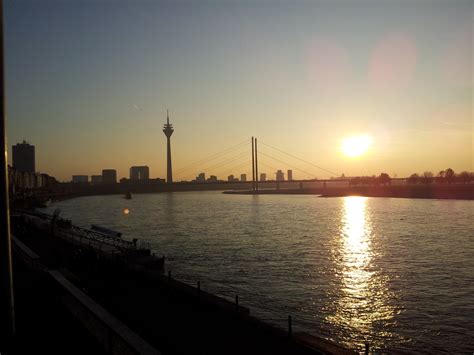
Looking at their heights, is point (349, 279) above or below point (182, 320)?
below

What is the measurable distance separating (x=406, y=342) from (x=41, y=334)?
13207 mm

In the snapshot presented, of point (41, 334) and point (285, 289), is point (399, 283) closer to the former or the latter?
point (285, 289)

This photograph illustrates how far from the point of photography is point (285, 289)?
23484 millimetres

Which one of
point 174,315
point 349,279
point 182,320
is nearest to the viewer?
point 182,320

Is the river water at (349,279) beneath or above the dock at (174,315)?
beneath

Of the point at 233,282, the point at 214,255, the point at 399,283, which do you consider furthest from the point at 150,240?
the point at 399,283

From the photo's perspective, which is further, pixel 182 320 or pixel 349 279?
pixel 349 279

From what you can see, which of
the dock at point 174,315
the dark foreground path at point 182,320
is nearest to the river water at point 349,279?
the dock at point 174,315

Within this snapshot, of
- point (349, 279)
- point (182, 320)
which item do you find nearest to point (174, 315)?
point (182, 320)

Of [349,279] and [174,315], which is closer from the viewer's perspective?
[174,315]

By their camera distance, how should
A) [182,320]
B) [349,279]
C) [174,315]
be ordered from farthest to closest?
1. [349,279]
2. [174,315]
3. [182,320]

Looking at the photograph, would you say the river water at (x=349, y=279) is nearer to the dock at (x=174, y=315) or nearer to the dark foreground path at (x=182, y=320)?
the dock at (x=174, y=315)

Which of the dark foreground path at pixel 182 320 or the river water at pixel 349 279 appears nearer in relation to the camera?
the dark foreground path at pixel 182 320

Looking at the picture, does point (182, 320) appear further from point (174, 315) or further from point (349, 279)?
point (349, 279)
